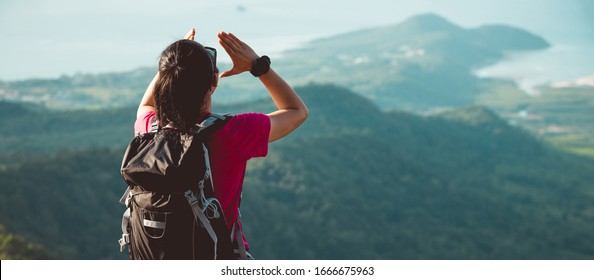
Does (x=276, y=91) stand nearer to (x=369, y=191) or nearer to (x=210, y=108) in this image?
(x=210, y=108)

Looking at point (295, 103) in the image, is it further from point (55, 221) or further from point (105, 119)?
point (105, 119)

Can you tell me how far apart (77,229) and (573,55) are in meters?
92.4

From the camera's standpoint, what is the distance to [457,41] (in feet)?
421

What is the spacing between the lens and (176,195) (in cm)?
249

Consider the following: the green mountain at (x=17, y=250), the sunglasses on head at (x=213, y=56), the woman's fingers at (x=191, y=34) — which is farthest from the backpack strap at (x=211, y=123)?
the green mountain at (x=17, y=250)

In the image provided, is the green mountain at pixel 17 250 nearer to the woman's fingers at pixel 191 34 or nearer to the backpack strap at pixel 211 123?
the woman's fingers at pixel 191 34

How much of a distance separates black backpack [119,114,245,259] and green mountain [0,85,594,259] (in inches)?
1055

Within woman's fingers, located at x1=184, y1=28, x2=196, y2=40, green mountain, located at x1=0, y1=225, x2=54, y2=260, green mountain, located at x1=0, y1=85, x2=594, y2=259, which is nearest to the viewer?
woman's fingers, located at x1=184, y1=28, x2=196, y2=40

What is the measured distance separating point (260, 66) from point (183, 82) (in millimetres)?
345

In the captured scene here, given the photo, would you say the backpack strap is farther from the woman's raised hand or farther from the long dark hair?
the woman's raised hand

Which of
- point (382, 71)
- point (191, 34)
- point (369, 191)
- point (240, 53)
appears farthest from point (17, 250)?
point (382, 71)

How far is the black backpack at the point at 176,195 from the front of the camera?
246 cm

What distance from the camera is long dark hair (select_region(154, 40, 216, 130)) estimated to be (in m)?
2.46

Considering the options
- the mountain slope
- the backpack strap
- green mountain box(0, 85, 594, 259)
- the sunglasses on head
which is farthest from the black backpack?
the mountain slope
